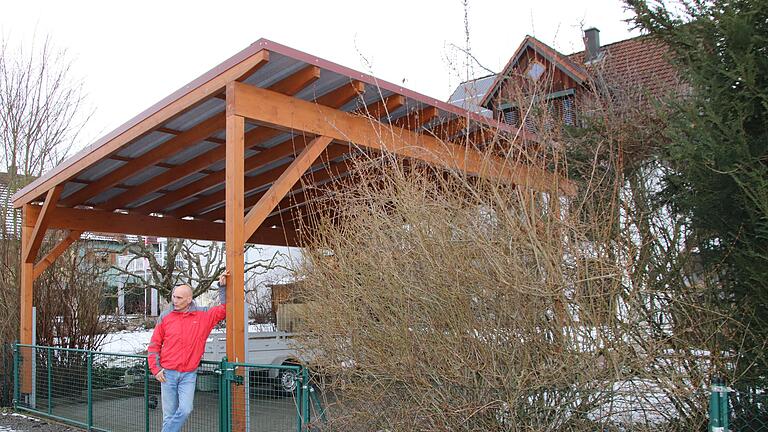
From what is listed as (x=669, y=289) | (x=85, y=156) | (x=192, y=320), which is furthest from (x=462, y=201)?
(x=85, y=156)

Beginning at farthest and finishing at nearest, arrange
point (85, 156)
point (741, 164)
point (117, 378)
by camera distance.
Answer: point (117, 378), point (85, 156), point (741, 164)

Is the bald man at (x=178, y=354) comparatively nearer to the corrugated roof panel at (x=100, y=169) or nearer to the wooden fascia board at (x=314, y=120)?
the wooden fascia board at (x=314, y=120)

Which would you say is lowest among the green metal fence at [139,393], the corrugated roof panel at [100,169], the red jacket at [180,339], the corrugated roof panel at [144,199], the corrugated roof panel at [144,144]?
the green metal fence at [139,393]

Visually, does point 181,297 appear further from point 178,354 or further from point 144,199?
point 144,199

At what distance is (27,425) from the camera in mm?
9312

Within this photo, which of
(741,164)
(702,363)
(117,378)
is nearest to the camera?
(741,164)

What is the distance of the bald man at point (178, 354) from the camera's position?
654cm

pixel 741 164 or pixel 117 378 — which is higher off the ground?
pixel 741 164

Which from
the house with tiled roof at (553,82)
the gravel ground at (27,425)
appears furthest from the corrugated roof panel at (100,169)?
the house with tiled roof at (553,82)

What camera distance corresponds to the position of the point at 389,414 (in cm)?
505

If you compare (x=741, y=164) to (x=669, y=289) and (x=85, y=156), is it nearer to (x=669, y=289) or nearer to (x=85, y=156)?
(x=669, y=289)

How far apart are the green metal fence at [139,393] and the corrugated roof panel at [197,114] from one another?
275cm

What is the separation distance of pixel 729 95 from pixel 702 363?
1653 millimetres

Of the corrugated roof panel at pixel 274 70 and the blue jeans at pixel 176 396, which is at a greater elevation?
the corrugated roof panel at pixel 274 70
